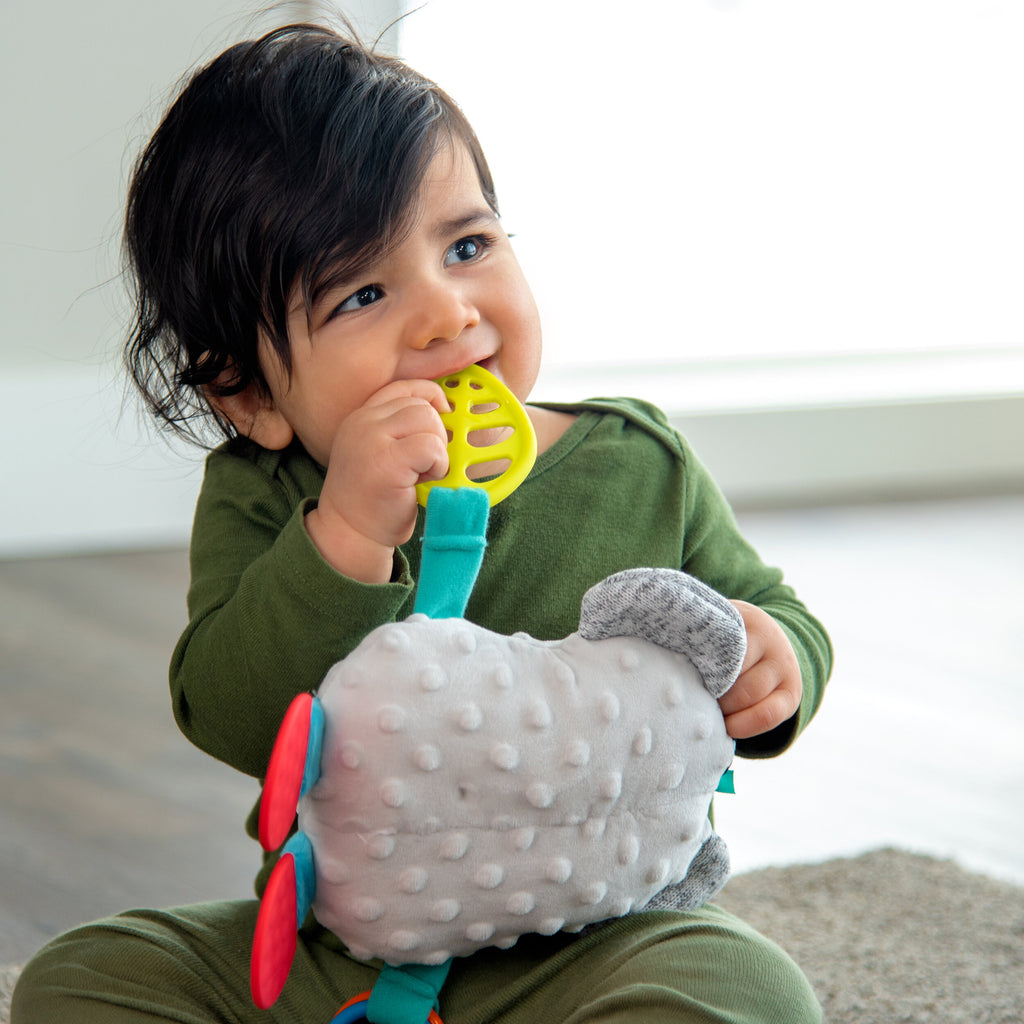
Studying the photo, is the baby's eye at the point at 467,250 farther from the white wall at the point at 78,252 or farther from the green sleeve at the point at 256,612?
the white wall at the point at 78,252

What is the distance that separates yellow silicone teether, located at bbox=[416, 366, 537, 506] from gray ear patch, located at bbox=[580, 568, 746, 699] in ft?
0.29

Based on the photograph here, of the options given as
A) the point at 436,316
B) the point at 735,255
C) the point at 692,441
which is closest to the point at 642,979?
the point at 436,316

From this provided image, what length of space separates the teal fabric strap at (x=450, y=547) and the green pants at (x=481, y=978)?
0.19 metres

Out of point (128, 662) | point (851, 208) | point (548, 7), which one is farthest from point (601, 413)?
point (851, 208)

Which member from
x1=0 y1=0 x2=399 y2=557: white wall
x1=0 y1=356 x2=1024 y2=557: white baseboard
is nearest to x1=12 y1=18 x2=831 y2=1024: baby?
x1=0 y1=0 x2=399 y2=557: white wall

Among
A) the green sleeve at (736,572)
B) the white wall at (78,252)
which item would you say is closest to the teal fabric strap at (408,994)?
the green sleeve at (736,572)

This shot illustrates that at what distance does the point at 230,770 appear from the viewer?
3.70 feet

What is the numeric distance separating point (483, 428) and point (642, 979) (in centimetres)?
28

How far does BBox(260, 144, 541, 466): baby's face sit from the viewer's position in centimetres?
65

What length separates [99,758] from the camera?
1.14 m

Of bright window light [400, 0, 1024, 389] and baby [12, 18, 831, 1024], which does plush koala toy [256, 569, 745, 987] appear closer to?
baby [12, 18, 831, 1024]

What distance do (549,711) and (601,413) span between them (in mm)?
321

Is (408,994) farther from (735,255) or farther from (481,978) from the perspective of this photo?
(735,255)

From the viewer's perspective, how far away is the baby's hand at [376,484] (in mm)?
592
